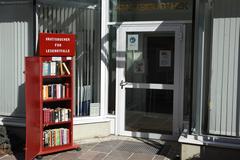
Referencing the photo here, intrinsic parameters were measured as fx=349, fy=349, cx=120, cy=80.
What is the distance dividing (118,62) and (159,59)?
817mm

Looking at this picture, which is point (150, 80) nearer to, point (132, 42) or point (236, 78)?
point (132, 42)

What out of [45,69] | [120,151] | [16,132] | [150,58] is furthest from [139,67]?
[16,132]

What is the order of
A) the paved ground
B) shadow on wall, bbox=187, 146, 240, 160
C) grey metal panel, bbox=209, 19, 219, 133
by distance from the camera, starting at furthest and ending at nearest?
the paved ground, grey metal panel, bbox=209, 19, 219, 133, shadow on wall, bbox=187, 146, 240, 160

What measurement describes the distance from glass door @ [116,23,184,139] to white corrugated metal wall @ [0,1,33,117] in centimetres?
178

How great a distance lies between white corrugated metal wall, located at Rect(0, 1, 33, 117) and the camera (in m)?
6.63

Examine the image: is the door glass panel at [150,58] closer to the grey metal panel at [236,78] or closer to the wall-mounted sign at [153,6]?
the wall-mounted sign at [153,6]

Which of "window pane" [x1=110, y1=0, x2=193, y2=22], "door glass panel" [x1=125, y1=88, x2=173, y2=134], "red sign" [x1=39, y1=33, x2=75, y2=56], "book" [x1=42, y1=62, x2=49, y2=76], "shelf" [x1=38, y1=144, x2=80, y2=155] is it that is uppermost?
"window pane" [x1=110, y1=0, x2=193, y2=22]

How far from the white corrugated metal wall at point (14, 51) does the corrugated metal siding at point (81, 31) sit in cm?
35

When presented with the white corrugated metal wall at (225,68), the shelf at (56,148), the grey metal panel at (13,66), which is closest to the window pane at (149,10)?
the white corrugated metal wall at (225,68)

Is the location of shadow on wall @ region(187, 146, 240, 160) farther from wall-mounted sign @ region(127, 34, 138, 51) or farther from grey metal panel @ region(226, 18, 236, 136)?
wall-mounted sign @ region(127, 34, 138, 51)

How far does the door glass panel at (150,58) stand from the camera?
6.47 meters

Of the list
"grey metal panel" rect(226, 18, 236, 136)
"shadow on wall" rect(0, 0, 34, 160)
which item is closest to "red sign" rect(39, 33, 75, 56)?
"shadow on wall" rect(0, 0, 34, 160)

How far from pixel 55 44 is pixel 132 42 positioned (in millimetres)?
1660

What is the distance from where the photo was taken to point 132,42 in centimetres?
672
